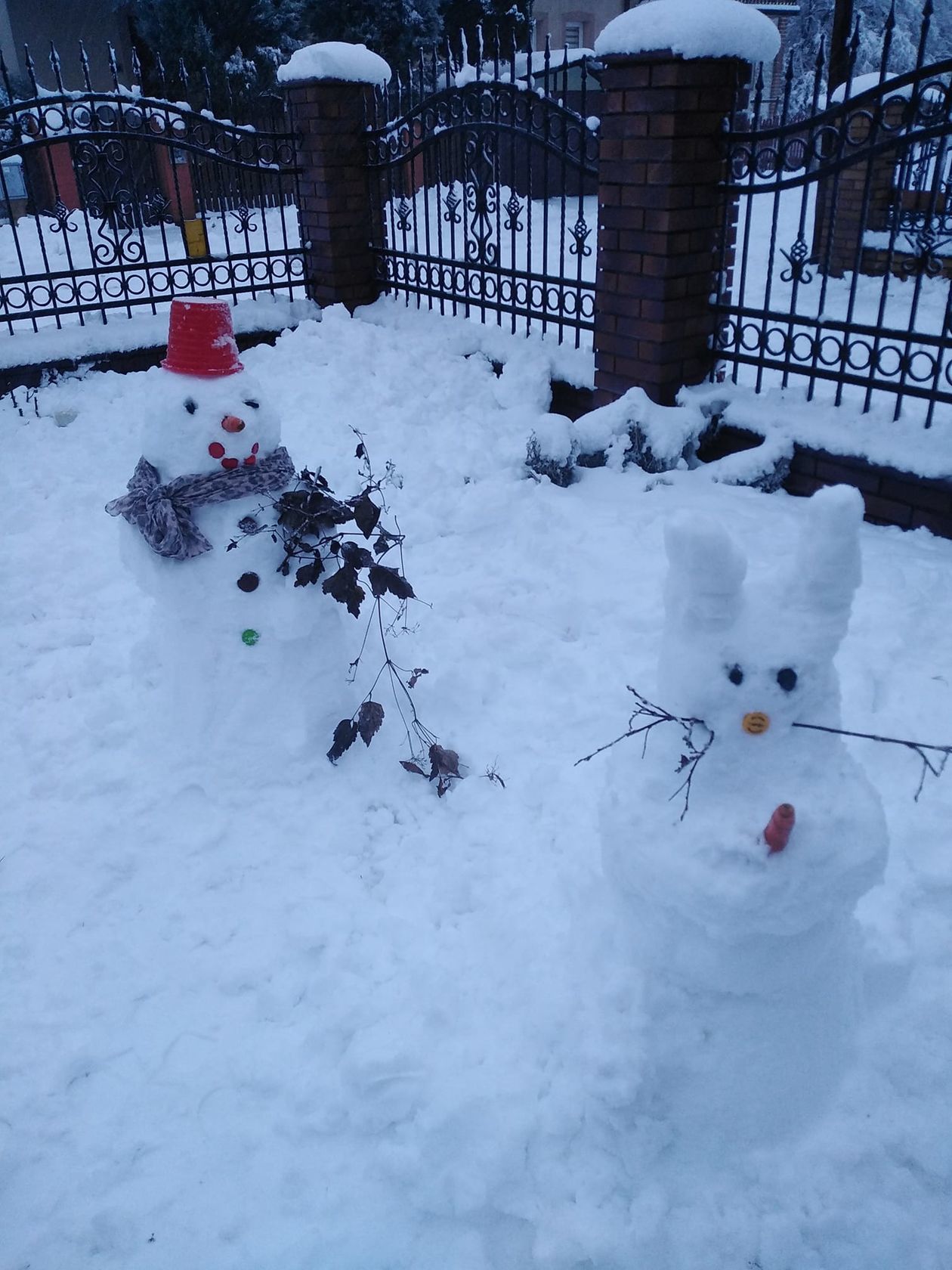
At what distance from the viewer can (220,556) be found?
3.03m

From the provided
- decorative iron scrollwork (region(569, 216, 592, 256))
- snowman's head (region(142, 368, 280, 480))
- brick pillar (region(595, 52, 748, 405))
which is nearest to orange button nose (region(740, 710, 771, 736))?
snowman's head (region(142, 368, 280, 480))

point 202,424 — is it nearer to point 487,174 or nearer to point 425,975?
point 425,975

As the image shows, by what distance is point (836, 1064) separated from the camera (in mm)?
2123

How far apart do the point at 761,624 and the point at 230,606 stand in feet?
6.26

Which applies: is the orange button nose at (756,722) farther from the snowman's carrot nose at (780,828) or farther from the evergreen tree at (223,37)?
the evergreen tree at (223,37)

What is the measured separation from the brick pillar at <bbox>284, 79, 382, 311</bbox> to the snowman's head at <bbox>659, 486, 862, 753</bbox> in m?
7.23

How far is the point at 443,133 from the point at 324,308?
6.42 ft

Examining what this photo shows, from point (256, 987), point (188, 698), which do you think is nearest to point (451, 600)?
point (188, 698)

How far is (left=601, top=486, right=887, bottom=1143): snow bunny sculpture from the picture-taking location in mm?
1735

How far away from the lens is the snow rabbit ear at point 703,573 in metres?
1.66

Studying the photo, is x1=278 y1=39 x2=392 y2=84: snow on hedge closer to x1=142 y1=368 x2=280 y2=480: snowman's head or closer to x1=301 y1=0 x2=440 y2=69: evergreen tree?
x1=142 y1=368 x2=280 y2=480: snowman's head

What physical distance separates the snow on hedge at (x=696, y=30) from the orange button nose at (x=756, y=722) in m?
4.15

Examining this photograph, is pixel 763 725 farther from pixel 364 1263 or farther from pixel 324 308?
pixel 324 308

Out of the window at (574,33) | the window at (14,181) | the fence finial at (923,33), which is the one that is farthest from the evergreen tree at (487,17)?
the fence finial at (923,33)
